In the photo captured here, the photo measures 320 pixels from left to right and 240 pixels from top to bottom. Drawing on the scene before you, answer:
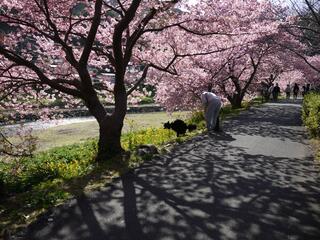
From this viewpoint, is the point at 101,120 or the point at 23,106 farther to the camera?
the point at 23,106

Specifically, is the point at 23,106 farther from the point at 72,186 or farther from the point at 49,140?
the point at 49,140

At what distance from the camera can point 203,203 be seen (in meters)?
7.06

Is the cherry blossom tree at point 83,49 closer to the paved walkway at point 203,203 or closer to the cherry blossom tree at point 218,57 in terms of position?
the paved walkway at point 203,203

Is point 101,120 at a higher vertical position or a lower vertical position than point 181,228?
higher

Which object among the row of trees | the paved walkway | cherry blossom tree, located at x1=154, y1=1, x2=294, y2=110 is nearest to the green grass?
the paved walkway

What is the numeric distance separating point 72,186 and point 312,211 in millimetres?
4567

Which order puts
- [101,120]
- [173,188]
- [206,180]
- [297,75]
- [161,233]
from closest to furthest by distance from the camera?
[161,233], [173,188], [206,180], [101,120], [297,75]

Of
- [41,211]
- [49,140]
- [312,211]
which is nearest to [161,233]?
[41,211]

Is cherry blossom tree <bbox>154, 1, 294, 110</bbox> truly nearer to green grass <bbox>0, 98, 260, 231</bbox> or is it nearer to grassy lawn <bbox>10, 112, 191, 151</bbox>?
grassy lawn <bbox>10, 112, 191, 151</bbox>

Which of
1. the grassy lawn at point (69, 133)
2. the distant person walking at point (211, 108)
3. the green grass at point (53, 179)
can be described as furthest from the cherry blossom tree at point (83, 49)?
the grassy lawn at point (69, 133)

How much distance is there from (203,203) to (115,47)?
18.9 feet

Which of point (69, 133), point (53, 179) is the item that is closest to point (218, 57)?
point (69, 133)

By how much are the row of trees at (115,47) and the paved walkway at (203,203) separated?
10.0ft

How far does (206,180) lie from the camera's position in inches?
343
